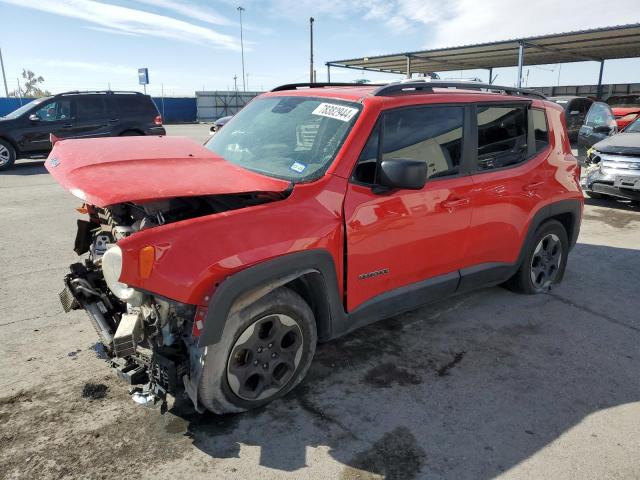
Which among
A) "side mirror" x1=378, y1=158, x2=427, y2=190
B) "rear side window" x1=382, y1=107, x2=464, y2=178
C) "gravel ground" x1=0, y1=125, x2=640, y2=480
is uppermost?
"rear side window" x1=382, y1=107, x2=464, y2=178

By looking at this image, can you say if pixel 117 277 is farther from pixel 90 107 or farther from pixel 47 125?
pixel 90 107

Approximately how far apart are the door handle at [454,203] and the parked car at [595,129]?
6946mm

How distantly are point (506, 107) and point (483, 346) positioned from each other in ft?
6.44

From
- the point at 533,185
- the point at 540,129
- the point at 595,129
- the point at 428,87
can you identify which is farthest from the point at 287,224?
the point at 595,129

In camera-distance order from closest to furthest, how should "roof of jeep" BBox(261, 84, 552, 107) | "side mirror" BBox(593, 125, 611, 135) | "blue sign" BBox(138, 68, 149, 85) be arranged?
"roof of jeep" BBox(261, 84, 552, 107), "side mirror" BBox(593, 125, 611, 135), "blue sign" BBox(138, 68, 149, 85)

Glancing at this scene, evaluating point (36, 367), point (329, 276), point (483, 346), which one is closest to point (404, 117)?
point (329, 276)

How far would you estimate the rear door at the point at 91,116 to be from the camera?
1260cm

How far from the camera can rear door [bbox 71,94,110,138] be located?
12.6m

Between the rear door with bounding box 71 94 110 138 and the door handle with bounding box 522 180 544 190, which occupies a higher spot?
the rear door with bounding box 71 94 110 138

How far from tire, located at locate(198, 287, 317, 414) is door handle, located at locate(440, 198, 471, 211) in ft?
4.27

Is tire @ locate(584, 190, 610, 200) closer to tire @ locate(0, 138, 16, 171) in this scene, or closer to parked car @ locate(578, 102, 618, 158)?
parked car @ locate(578, 102, 618, 158)

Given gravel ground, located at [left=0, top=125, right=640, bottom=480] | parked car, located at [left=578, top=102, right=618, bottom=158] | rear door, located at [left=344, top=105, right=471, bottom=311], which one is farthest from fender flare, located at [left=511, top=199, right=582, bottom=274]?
parked car, located at [left=578, top=102, right=618, bottom=158]

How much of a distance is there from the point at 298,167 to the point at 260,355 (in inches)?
46.0

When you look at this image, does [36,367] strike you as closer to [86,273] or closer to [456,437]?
[86,273]
